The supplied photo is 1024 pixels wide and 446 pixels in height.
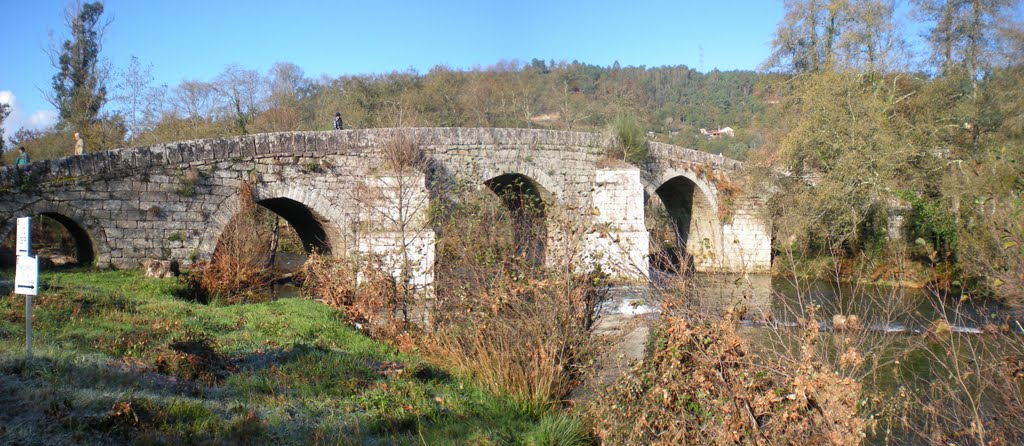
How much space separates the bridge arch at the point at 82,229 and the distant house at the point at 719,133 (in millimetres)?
40819

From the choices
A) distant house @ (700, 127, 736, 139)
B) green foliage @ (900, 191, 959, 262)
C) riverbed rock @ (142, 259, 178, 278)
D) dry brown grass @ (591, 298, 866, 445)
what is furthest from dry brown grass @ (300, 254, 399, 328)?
distant house @ (700, 127, 736, 139)

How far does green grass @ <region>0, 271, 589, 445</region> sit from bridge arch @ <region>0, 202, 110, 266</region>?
74.5 inches

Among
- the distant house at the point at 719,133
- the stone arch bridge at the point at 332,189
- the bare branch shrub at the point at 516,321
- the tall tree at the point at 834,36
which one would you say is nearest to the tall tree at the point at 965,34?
the tall tree at the point at 834,36

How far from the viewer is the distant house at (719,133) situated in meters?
46.6

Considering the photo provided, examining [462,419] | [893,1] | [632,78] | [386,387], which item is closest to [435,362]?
[386,387]

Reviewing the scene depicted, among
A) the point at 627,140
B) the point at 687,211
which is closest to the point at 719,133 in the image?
the point at 687,211

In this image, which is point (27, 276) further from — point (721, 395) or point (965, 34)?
point (965, 34)

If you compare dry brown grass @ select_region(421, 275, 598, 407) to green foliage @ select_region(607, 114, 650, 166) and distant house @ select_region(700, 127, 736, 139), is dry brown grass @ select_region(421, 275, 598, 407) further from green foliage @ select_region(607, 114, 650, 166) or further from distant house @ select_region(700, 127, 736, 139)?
distant house @ select_region(700, 127, 736, 139)

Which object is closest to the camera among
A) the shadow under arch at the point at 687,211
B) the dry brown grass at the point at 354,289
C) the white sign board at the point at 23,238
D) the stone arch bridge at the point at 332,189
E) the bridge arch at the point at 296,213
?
the white sign board at the point at 23,238

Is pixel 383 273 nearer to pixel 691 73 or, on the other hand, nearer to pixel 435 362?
pixel 435 362

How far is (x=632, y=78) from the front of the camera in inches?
2159

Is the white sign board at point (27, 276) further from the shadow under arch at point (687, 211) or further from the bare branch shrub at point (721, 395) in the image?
the shadow under arch at point (687, 211)

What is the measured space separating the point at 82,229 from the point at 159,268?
110 centimetres

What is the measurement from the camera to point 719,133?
157 feet
